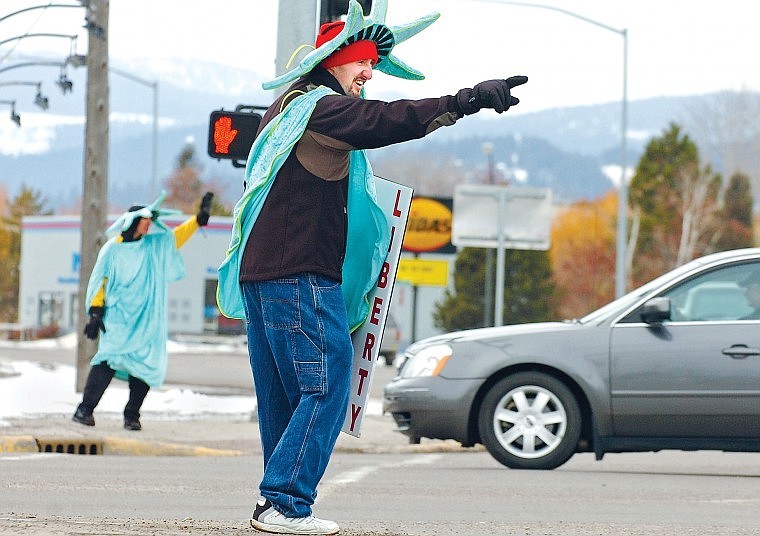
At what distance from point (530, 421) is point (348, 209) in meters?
5.34

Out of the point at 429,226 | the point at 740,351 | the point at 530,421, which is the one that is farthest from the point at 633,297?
the point at 429,226

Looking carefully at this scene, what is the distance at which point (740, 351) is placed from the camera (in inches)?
414

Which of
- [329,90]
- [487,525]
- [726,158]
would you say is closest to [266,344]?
[329,90]

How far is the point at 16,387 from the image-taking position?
17.8 metres

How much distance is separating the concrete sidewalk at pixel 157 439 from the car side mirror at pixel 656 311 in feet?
10.2

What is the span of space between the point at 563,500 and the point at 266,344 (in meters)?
2.94

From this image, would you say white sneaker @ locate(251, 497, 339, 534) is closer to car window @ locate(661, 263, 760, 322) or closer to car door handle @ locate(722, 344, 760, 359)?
car door handle @ locate(722, 344, 760, 359)

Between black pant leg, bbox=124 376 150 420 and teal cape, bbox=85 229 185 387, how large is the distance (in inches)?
2.2

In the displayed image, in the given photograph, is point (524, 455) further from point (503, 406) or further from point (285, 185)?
point (285, 185)

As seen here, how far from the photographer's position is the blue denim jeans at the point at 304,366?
5.51 m

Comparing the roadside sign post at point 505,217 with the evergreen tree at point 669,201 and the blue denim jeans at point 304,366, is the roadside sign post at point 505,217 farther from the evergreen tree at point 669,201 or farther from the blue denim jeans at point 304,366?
the evergreen tree at point 669,201

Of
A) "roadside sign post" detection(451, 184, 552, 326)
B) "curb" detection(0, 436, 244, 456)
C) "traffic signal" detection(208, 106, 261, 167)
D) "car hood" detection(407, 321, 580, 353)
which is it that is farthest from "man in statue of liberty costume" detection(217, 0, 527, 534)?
"roadside sign post" detection(451, 184, 552, 326)

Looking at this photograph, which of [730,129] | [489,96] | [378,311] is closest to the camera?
[489,96]

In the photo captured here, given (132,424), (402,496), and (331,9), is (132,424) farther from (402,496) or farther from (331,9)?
(402,496)
